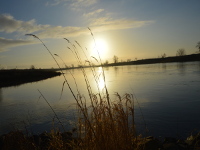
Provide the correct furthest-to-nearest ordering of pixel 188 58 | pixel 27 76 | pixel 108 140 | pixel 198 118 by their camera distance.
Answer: pixel 188 58 < pixel 27 76 < pixel 198 118 < pixel 108 140

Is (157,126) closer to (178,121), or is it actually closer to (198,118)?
(178,121)

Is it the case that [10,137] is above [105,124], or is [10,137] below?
below

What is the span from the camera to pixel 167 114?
28.5 feet

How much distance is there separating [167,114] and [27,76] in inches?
1640

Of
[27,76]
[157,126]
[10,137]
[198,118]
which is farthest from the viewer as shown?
[27,76]

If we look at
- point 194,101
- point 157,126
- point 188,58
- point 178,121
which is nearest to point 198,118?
point 178,121

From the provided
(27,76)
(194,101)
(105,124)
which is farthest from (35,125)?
(27,76)

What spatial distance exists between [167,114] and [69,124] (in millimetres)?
4766

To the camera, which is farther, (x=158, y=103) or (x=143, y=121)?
(x=158, y=103)

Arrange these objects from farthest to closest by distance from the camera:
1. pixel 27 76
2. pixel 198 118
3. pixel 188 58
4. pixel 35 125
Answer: pixel 188 58
pixel 27 76
pixel 35 125
pixel 198 118

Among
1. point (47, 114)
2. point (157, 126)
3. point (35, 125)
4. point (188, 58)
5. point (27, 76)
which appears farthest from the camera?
point (188, 58)

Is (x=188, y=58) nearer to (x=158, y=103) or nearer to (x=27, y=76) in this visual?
(x=27, y=76)

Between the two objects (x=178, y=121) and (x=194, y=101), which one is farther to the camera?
(x=194, y=101)

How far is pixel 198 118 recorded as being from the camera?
25.4ft
